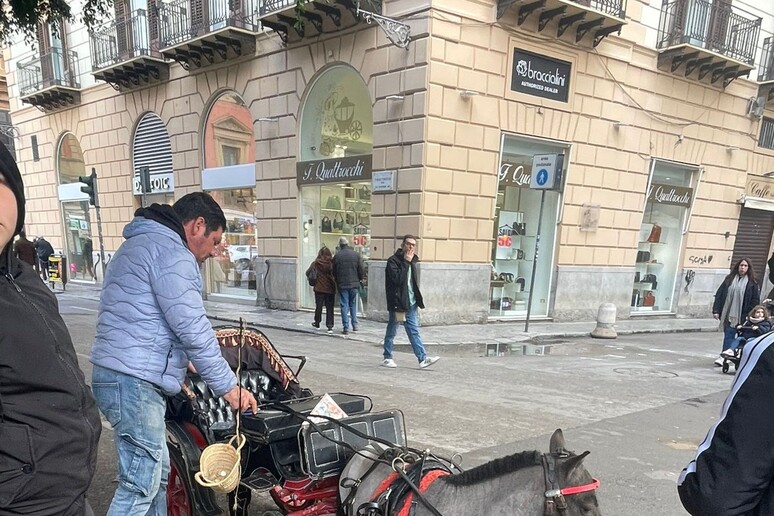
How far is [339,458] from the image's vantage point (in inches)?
98.1

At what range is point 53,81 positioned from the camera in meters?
17.7

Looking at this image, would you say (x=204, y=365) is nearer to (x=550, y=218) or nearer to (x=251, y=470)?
(x=251, y=470)

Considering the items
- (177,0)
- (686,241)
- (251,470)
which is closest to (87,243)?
(177,0)

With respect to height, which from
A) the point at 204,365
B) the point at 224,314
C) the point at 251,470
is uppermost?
the point at 204,365

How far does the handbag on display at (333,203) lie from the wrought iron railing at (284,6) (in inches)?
169

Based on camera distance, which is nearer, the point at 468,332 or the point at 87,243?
the point at 468,332

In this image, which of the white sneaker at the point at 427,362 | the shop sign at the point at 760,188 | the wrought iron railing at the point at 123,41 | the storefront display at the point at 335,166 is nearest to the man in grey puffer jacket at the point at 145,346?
the white sneaker at the point at 427,362

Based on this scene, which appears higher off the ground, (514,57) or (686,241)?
(514,57)

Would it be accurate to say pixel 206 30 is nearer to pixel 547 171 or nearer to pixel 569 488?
pixel 547 171

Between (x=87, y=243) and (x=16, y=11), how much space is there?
15.6m

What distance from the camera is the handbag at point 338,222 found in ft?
39.5

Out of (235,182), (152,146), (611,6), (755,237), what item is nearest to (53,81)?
(152,146)

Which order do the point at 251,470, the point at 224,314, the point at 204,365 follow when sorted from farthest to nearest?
the point at 224,314, the point at 251,470, the point at 204,365

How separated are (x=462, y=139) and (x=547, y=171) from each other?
6.39ft
